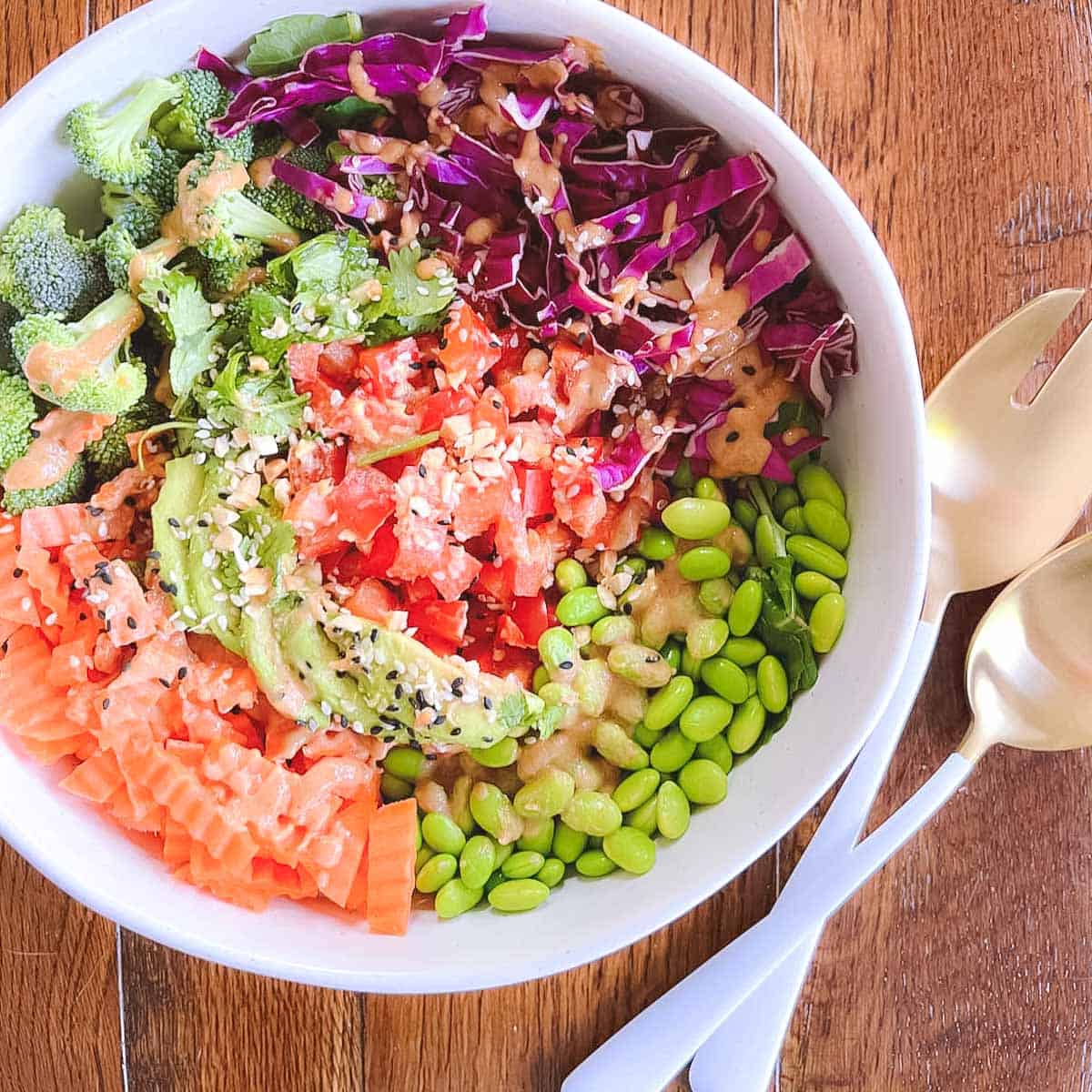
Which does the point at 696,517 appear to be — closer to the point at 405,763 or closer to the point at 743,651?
the point at 743,651

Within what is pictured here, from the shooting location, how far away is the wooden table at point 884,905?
171cm

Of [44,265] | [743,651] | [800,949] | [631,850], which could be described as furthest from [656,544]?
[44,265]

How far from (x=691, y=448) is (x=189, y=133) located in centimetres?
81

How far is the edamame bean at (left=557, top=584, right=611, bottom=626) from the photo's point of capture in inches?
63.0

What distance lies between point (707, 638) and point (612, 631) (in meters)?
0.14

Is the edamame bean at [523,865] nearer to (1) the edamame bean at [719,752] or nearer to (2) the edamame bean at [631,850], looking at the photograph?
(2) the edamame bean at [631,850]

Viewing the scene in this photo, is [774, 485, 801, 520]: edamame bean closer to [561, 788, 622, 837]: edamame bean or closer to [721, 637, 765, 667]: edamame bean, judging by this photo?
[721, 637, 765, 667]: edamame bean

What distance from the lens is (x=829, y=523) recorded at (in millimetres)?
1596

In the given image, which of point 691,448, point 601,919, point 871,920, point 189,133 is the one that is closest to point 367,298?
point 189,133

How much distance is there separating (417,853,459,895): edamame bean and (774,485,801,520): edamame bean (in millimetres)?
686

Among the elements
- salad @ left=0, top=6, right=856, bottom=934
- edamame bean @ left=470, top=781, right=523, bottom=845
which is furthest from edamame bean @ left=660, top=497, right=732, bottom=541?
edamame bean @ left=470, top=781, right=523, bottom=845

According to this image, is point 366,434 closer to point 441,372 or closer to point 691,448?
point 441,372

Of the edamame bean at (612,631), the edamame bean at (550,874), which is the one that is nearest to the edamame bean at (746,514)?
the edamame bean at (612,631)

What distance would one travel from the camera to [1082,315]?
1.73 meters
